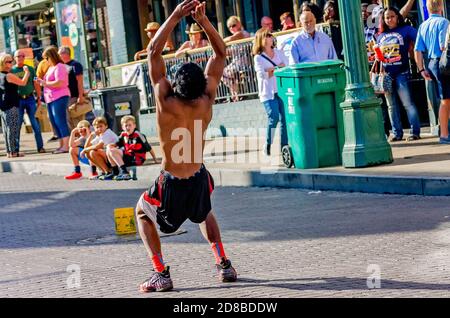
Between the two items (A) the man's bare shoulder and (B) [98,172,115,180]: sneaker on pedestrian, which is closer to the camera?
(A) the man's bare shoulder

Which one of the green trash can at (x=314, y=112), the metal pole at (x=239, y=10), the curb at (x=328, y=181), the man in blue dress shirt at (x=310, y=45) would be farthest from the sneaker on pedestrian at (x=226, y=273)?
the metal pole at (x=239, y=10)

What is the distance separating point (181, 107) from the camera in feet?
27.4

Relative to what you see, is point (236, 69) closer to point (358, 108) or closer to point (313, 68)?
point (313, 68)

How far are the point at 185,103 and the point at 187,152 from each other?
1.16 ft

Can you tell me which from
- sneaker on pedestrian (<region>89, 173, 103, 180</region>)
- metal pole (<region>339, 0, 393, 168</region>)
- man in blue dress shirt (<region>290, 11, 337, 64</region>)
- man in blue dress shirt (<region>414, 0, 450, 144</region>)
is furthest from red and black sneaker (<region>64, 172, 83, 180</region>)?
man in blue dress shirt (<region>414, 0, 450, 144</region>)

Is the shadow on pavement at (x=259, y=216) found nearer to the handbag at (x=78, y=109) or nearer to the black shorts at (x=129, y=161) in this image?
the black shorts at (x=129, y=161)

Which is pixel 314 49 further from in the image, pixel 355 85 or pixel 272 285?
pixel 272 285

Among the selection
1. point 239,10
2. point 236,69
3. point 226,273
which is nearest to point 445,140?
point 236,69

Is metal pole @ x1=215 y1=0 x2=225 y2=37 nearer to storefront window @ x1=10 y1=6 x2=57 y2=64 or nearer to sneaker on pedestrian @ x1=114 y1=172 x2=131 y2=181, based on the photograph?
sneaker on pedestrian @ x1=114 y1=172 x2=131 y2=181

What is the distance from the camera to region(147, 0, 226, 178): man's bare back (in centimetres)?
831

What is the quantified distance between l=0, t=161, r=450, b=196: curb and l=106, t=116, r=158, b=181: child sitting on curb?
180mm

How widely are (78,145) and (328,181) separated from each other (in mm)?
6043

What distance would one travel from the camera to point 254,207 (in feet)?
42.7

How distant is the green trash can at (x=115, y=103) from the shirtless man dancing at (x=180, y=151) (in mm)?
11596
